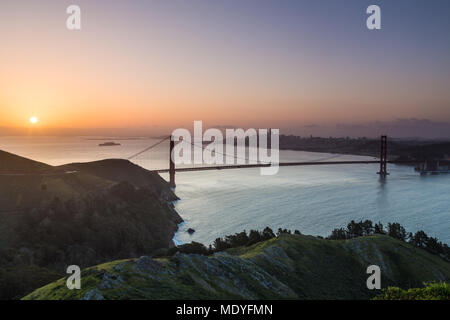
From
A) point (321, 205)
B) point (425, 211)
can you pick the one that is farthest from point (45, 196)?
point (425, 211)

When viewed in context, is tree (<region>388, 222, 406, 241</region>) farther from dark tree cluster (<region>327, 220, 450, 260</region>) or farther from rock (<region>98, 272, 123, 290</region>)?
rock (<region>98, 272, 123, 290</region>)

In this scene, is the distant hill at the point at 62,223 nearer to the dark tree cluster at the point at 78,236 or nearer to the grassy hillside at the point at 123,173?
the dark tree cluster at the point at 78,236

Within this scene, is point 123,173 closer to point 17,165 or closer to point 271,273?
point 17,165

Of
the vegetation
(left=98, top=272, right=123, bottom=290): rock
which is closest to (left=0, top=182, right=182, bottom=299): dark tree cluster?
(left=98, top=272, right=123, bottom=290): rock

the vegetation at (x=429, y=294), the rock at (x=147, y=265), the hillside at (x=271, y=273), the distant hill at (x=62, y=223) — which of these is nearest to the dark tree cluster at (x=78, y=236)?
the distant hill at (x=62, y=223)

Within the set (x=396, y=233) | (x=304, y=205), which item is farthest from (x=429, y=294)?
(x=304, y=205)
